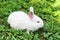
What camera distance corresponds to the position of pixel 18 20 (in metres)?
3.30

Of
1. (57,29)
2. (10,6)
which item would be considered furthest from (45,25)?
(10,6)

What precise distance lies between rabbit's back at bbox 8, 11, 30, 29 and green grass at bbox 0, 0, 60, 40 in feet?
0.23

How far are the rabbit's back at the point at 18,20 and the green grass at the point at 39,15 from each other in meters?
0.07

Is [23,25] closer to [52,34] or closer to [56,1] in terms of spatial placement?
[52,34]

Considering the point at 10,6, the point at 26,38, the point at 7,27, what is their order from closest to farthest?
the point at 26,38 < the point at 7,27 < the point at 10,6

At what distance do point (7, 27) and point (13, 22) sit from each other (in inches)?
6.0

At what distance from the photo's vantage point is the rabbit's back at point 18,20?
3.27m

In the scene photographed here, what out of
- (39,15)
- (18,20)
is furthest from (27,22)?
(39,15)

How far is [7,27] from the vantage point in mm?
3434

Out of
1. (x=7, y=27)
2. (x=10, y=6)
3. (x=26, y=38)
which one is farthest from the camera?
(x=10, y=6)

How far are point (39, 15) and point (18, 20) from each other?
53 centimetres

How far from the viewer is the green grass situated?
327cm

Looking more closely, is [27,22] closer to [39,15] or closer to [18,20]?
[18,20]

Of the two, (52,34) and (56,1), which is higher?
(56,1)
